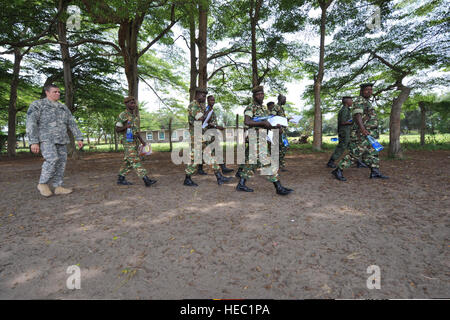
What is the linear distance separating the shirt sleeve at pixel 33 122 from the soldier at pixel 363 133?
20.8ft

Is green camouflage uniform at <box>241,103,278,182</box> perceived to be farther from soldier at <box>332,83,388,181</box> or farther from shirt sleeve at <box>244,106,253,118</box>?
soldier at <box>332,83,388,181</box>

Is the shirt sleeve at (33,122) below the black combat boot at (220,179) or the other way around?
the other way around

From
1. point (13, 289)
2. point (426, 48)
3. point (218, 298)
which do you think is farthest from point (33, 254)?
point (426, 48)

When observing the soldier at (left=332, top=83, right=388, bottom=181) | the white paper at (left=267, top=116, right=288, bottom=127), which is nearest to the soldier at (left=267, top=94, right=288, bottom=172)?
the white paper at (left=267, top=116, right=288, bottom=127)

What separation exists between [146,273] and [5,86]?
19.9m

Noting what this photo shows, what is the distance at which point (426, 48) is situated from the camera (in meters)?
9.20

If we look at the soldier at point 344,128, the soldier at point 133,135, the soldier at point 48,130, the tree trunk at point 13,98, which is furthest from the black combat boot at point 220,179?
the tree trunk at point 13,98

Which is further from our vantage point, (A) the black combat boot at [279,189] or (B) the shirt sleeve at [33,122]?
(A) the black combat boot at [279,189]

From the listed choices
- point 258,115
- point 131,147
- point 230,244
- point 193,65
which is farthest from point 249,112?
point 193,65

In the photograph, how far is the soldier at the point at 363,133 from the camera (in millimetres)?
→ 4773

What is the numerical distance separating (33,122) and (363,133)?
21.6 ft

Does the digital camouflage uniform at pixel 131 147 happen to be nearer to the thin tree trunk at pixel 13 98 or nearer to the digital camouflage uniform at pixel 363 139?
the digital camouflage uniform at pixel 363 139
